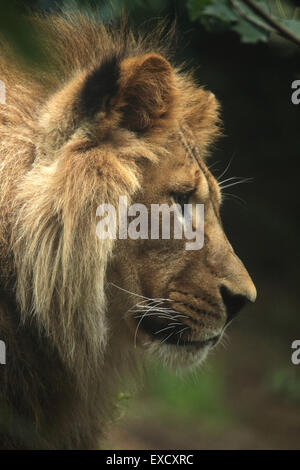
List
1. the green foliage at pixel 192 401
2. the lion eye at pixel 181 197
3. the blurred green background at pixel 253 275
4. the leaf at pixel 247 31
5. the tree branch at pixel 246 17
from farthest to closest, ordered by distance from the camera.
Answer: the green foliage at pixel 192 401
the blurred green background at pixel 253 275
the lion eye at pixel 181 197
the leaf at pixel 247 31
the tree branch at pixel 246 17

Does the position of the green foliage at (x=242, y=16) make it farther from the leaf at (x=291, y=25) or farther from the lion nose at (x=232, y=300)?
the lion nose at (x=232, y=300)

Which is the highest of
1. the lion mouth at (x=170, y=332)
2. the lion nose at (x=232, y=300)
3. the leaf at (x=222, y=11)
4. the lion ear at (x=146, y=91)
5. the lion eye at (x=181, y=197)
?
the leaf at (x=222, y=11)

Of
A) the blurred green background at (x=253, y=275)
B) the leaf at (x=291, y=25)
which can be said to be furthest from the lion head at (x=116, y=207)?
the blurred green background at (x=253, y=275)

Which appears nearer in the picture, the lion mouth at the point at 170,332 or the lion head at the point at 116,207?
A: the lion head at the point at 116,207

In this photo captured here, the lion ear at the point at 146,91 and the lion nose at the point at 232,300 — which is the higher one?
the lion ear at the point at 146,91

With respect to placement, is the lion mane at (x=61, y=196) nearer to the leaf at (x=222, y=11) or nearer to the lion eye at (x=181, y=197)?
the lion eye at (x=181, y=197)

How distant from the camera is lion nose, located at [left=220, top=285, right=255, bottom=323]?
1963 millimetres

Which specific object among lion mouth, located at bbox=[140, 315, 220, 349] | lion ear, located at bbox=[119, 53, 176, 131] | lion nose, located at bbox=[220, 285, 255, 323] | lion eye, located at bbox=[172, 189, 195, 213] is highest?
lion ear, located at bbox=[119, 53, 176, 131]

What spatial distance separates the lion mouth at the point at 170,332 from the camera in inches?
78.3

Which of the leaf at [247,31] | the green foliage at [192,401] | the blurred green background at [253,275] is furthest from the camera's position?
the green foliage at [192,401]

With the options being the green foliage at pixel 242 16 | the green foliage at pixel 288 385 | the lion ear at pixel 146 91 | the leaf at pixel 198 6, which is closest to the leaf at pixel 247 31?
the green foliage at pixel 242 16

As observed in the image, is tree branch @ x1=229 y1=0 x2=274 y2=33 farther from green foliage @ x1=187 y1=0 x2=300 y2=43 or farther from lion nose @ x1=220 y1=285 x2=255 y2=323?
lion nose @ x1=220 y1=285 x2=255 y2=323

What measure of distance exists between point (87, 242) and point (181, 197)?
363mm

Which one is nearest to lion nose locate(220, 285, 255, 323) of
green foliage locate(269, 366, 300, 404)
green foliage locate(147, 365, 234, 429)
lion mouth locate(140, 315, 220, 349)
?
lion mouth locate(140, 315, 220, 349)
